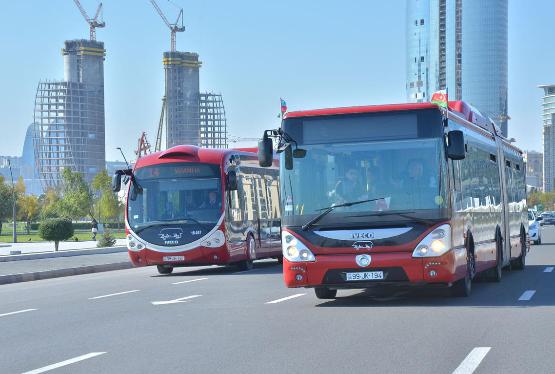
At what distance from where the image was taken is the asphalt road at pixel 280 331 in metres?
9.77

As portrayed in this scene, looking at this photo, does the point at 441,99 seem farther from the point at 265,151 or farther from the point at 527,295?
the point at 265,151

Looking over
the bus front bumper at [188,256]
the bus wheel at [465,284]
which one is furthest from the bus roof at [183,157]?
the bus wheel at [465,284]

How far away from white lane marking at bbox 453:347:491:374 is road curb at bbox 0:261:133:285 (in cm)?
1940

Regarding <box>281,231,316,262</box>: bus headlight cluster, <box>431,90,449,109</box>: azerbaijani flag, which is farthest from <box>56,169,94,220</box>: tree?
<box>281,231,316,262</box>: bus headlight cluster

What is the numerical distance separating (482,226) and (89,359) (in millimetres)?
10043

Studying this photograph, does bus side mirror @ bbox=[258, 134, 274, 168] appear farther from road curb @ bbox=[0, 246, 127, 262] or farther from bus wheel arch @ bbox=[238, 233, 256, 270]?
road curb @ bbox=[0, 246, 127, 262]

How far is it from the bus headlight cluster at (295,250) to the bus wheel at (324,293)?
1.44 m

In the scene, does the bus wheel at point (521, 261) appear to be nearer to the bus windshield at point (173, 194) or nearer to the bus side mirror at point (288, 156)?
the bus windshield at point (173, 194)

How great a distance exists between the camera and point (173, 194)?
27.9m

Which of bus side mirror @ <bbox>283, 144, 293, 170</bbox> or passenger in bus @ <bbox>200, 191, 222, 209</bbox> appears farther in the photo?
passenger in bus @ <bbox>200, 191, 222, 209</bbox>

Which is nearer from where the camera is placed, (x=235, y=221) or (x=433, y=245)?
(x=433, y=245)

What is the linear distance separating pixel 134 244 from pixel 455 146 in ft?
46.3

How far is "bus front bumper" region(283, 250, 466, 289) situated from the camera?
49.8 ft

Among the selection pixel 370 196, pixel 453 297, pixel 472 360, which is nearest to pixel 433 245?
pixel 370 196
